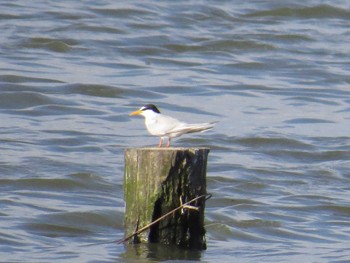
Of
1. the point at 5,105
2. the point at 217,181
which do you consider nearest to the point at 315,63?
the point at 5,105

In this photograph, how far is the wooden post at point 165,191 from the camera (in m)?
7.59

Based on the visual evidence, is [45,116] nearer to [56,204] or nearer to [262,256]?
[56,204]

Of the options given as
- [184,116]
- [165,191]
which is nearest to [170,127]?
[165,191]

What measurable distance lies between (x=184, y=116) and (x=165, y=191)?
7215mm

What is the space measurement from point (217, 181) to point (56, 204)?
229cm

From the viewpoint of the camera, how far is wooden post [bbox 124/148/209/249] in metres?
7.59

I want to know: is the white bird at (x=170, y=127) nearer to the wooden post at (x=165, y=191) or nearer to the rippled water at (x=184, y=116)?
the wooden post at (x=165, y=191)

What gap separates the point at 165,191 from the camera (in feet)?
25.5

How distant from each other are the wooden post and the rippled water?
17 cm

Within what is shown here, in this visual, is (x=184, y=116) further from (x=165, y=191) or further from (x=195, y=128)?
(x=165, y=191)

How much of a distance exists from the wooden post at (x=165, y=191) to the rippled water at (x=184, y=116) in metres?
0.17

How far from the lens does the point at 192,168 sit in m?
7.67

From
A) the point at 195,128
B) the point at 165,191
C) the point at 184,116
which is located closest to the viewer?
the point at 165,191

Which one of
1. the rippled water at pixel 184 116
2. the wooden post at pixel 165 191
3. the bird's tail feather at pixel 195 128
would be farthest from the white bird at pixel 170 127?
the rippled water at pixel 184 116
